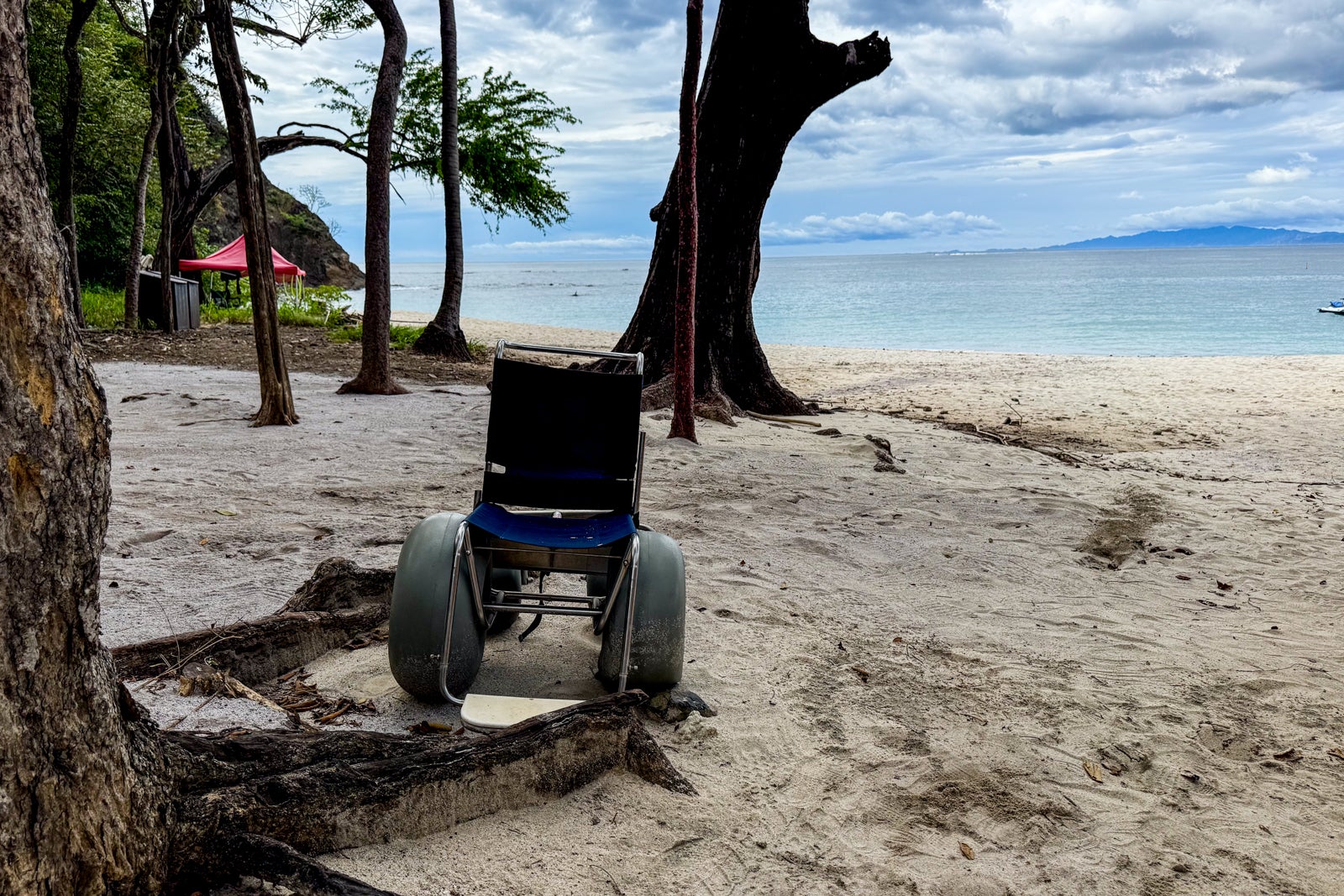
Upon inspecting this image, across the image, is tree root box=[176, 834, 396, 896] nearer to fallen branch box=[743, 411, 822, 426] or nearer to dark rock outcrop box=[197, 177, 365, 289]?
fallen branch box=[743, 411, 822, 426]

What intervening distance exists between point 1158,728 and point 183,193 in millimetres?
22198

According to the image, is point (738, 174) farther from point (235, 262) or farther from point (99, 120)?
point (235, 262)

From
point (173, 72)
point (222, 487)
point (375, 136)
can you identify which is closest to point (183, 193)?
point (173, 72)

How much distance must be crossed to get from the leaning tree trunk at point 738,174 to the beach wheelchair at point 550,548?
6157mm

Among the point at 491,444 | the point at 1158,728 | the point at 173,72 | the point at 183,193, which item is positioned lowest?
the point at 1158,728

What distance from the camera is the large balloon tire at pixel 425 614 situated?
357 cm

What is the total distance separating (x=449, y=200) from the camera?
666 inches

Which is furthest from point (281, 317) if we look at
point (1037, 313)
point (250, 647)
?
point (1037, 313)

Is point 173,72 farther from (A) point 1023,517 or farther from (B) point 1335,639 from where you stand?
(B) point 1335,639

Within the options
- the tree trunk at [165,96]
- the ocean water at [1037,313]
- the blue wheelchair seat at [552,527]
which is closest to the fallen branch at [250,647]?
the blue wheelchair seat at [552,527]

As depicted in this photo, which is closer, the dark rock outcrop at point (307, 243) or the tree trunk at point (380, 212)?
the tree trunk at point (380, 212)

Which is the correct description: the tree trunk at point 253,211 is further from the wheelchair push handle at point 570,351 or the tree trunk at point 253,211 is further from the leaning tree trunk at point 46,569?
the leaning tree trunk at point 46,569

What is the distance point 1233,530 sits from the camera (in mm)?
6645

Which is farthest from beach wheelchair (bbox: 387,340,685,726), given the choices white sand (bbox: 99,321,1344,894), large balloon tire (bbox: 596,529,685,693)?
white sand (bbox: 99,321,1344,894)
